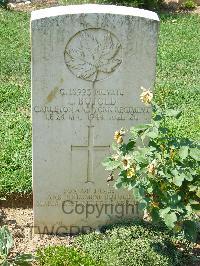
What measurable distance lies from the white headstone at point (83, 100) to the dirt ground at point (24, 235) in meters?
0.10

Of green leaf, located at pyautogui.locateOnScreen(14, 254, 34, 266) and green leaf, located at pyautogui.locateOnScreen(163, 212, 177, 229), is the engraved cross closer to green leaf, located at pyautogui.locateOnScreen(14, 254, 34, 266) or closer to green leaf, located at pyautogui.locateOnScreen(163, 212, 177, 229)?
green leaf, located at pyautogui.locateOnScreen(14, 254, 34, 266)

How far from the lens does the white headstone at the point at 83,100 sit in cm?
393

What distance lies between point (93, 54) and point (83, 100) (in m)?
0.38

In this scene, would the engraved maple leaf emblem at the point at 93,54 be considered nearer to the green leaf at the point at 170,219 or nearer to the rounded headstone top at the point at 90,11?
the rounded headstone top at the point at 90,11

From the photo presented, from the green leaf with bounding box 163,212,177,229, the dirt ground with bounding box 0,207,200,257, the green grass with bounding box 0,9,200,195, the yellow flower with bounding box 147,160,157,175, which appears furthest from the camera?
the green grass with bounding box 0,9,200,195

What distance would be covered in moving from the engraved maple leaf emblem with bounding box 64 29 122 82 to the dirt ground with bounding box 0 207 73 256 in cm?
145

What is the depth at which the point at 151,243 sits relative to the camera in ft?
14.1

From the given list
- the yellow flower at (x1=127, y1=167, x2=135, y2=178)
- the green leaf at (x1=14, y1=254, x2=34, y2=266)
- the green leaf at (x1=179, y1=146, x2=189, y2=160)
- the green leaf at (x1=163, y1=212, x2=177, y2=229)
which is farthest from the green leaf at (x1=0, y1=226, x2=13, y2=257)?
the green leaf at (x1=179, y1=146, x2=189, y2=160)

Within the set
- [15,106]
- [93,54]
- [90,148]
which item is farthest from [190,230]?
[15,106]

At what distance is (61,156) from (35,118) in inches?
15.9

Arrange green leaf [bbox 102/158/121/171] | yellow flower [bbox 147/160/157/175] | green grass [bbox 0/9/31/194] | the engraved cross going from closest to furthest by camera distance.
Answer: yellow flower [bbox 147/160/157/175]
green leaf [bbox 102/158/121/171]
the engraved cross
green grass [bbox 0/9/31/194]

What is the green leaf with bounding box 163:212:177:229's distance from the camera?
140 inches

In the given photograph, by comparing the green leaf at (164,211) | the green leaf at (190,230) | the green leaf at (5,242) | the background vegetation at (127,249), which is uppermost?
the green leaf at (164,211)

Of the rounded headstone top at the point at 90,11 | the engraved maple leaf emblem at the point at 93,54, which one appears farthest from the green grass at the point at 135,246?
the rounded headstone top at the point at 90,11
